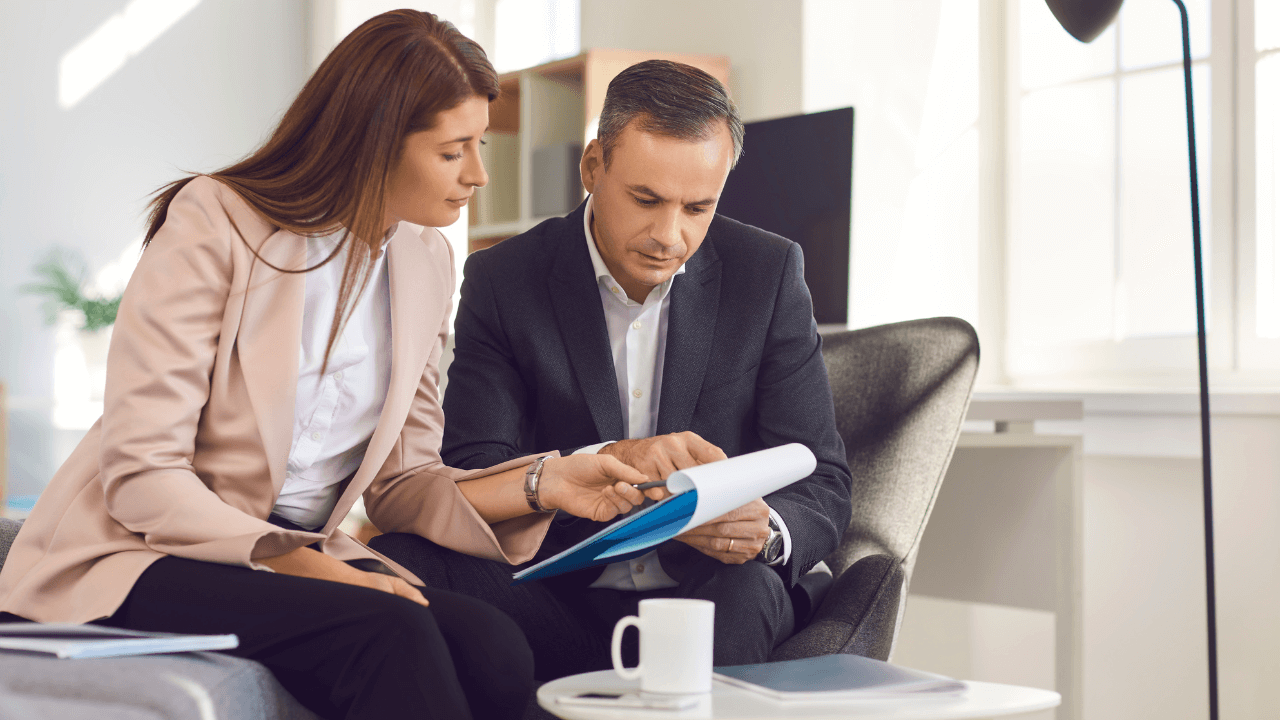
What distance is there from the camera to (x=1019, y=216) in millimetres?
2709

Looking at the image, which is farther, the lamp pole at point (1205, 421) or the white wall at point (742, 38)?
the white wall at point (742, 38)

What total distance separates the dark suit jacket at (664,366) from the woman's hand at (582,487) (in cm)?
15

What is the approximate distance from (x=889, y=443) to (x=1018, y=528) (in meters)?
0.48

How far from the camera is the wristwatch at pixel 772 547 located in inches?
48.7

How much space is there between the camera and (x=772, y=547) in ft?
4.08

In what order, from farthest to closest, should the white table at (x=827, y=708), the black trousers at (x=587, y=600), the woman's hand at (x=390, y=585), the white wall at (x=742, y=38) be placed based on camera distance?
Result: the white wall at (x=742, y=38) < the black trousers at (x=587, y=600) < the woman's hand at (x=390, y=585) < the white table at (x=827, y=708)

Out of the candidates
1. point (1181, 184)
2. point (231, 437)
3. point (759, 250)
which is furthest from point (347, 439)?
point (1181, 184)

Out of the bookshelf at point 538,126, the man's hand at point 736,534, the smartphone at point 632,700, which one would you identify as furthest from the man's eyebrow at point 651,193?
the bookshelf at point 538,126

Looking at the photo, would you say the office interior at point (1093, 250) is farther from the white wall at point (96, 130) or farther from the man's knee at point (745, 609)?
the white wall at point (96, 130)

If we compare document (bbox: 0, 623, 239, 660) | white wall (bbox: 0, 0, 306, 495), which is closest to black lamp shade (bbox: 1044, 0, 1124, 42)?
document (bbox: 0, 623, 239, 660)

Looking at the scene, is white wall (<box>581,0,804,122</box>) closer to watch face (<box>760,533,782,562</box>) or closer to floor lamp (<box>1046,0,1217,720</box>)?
floor lamp (<box>1046,0,1217,720</box>)

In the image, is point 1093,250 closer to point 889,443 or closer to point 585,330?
point 889,443

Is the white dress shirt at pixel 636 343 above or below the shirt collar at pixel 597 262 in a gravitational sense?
below

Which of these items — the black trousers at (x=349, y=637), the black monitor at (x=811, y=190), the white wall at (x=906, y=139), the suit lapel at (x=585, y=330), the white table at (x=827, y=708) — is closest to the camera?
the white table at (x=827, y=708)
